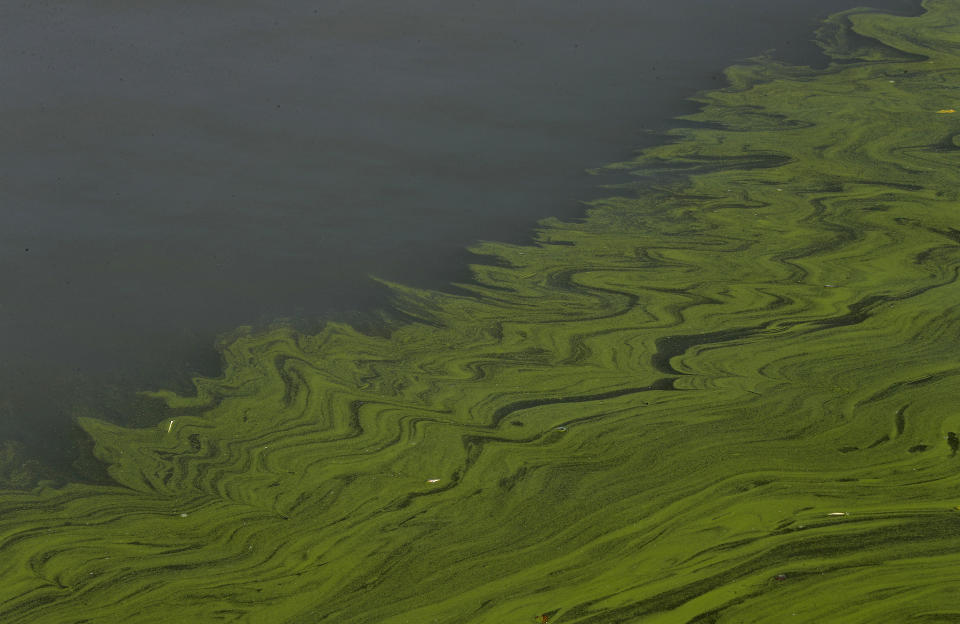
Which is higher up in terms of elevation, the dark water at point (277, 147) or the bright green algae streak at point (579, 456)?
the dark water at point (277, 147)

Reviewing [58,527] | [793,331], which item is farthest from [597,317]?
[58,527]

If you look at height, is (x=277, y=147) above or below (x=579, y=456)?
above

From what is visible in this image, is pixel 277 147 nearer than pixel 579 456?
No

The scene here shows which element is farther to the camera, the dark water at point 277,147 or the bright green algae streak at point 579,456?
the dark water at point 277,147
